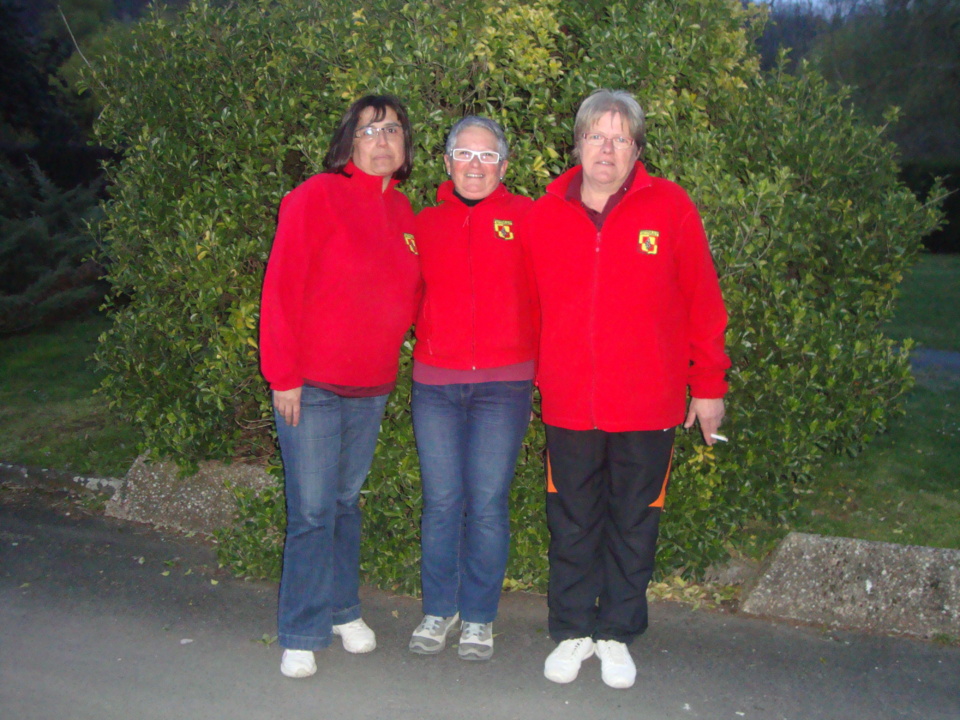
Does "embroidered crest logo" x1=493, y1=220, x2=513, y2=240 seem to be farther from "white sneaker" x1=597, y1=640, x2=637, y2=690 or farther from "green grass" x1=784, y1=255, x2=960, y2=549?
"green grass" x1=784, y1=255, x2=960, y2=549

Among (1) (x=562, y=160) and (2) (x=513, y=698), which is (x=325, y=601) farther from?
(1) (x=562, y=160)

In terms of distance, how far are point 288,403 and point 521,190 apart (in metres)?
1.44

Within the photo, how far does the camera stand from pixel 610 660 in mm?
3676

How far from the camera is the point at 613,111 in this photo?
3.39 metres

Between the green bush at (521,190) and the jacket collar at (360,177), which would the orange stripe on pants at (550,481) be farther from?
the jacket collar at (360,177)

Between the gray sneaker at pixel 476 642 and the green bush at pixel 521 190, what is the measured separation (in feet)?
1.91

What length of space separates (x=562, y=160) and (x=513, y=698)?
7.97ft

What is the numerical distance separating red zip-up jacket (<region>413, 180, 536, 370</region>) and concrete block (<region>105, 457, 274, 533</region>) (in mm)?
1886

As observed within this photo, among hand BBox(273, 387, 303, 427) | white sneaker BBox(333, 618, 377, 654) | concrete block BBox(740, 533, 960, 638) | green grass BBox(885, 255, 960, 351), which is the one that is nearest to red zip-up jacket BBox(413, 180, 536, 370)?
hand BBox(273, 387, 303, 427)

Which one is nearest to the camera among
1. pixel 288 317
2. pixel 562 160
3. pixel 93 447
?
pixel 288 317

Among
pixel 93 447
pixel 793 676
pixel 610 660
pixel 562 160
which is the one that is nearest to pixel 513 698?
pixel 610 660

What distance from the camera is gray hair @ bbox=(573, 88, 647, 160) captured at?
3.39 meters

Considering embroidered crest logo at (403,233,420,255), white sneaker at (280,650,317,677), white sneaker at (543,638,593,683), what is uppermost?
embroidered crest logo at (403,233,420,255)

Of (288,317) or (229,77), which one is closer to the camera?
(288,317)
